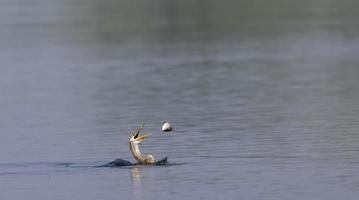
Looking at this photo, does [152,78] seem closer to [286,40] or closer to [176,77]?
[176,77]

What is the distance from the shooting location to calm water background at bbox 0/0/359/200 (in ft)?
66.0

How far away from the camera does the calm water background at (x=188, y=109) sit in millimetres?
20109

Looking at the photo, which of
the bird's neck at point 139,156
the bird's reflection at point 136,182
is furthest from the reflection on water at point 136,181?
the bird's neck at point 139,156

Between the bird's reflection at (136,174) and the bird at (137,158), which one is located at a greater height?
the bird at (137,158)

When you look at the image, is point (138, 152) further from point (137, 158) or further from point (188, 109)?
point (188, 109)

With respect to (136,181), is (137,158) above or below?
above

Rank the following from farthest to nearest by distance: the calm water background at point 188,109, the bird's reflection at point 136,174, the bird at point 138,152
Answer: the bird at point 138,152, the bird's reflection at point 136,174, the calm water background at point 188,109

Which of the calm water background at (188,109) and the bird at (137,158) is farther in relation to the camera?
the bird at (137,158)

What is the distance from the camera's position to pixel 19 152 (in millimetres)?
23703

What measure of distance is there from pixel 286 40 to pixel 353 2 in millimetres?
27370

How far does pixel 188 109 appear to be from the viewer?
96.0 feet

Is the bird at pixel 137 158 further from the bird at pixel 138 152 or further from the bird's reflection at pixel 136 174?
the bird's reflection at pixel 136 174

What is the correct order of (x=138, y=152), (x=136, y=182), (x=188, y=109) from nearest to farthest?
1. (x=136, y=182)
2. (x=138, y=152)
3. (x=188, y=109)

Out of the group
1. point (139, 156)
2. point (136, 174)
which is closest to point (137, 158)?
point (139, 156)
